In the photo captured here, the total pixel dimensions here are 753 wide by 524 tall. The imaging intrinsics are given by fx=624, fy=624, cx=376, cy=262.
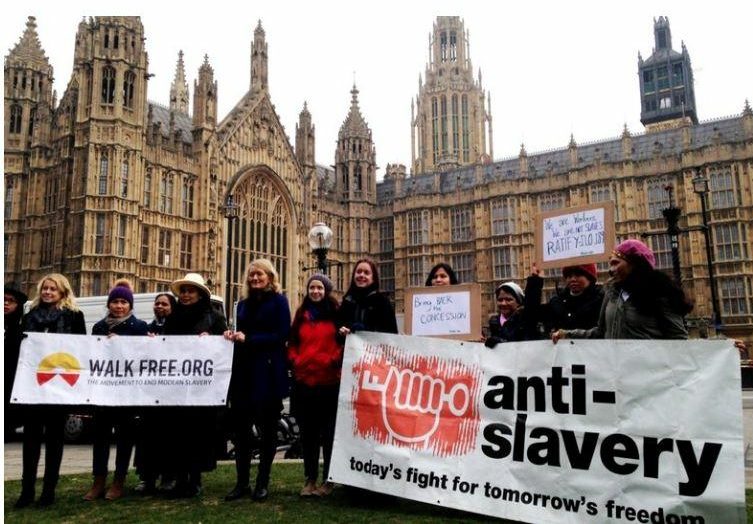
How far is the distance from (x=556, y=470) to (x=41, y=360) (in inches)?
210

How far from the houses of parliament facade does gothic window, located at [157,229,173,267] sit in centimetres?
8

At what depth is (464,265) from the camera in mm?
45812

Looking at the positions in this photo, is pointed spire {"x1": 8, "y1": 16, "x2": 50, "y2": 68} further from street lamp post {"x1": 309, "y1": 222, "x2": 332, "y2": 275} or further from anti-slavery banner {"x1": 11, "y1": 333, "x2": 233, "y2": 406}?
anti-slavery banner {"x1": 11, "y1": 333, "x2": 233, "y2": 406}

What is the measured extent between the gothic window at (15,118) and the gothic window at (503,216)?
99.2 feet

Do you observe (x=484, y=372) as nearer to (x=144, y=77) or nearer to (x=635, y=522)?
(x=635, y=522)

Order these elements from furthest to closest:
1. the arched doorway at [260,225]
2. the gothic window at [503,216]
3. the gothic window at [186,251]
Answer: the gothic window at [503,216] < the arched doorway at [260,225] < the gothic window at [186,251]

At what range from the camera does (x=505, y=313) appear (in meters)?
7.17

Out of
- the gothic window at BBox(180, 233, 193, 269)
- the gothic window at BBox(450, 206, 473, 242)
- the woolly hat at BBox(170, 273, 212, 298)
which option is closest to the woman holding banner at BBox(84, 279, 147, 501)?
the woolly hat at BBox(170, 273, 212, 298)

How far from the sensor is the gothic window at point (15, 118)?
111 ft

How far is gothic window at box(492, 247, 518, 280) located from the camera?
1715 inches

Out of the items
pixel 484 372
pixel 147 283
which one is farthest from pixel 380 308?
pixel 147 283

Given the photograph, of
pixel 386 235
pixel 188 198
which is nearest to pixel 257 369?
pixel 188 198

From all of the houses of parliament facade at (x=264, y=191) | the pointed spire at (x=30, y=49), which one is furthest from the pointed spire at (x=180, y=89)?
the pointed spire at (x=30, y=49)

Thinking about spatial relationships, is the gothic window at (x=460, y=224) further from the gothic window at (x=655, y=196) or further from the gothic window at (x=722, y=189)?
the gothic window at (x=722, y=189)
